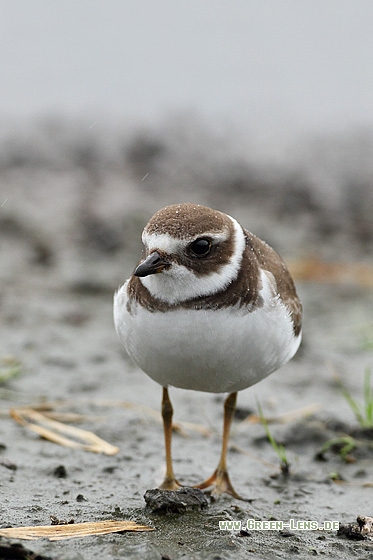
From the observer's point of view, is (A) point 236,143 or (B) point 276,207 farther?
(A) point 236,143

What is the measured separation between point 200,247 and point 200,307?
1.02ft

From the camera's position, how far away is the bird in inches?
166

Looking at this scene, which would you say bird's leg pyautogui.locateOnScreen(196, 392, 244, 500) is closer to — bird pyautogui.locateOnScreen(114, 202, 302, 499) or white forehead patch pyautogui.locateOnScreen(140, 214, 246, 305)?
bird pyautogui.locateOnScreen(114, 202, 302, 499)

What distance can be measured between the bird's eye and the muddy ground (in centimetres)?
131

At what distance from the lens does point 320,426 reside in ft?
19.7

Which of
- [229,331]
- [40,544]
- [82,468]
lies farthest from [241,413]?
[40,544]

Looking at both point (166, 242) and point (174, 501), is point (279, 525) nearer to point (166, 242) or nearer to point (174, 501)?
point (174, 501)

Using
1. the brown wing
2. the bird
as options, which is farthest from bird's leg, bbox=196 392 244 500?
the brown wing

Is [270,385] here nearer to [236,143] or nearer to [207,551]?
[207,551]

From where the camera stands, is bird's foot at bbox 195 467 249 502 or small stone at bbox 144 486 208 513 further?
bird's foot at bbox 195 467 249 502

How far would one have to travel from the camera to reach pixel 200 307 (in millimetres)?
4227

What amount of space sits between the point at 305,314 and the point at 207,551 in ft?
16.0

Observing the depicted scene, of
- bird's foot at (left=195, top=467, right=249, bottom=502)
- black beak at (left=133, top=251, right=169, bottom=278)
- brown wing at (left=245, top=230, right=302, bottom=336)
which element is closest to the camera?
black beak at (left=133, top=251, right=169, bottom=278)

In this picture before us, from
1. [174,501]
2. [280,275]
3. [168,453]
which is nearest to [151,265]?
[280,275]
